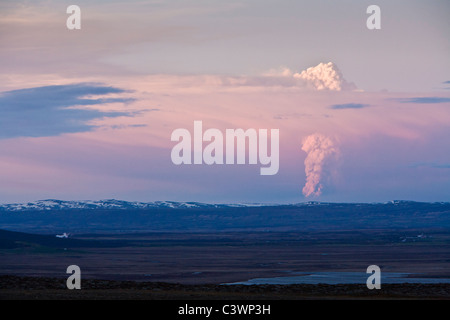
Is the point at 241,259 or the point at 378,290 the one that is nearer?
the point at 378,290

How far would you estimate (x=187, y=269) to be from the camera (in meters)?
97.2

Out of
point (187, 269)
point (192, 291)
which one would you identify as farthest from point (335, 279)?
point (192, 291)

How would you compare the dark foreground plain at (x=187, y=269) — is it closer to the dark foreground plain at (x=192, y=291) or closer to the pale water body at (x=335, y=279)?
the dark foreground plain at (x=192, y=291)

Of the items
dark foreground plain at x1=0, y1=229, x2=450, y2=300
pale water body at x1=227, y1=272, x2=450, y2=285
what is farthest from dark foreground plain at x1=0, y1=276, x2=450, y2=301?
pale water body at x1=227, y1=272, x2=450, y2=285

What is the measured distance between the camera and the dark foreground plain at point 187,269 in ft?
128

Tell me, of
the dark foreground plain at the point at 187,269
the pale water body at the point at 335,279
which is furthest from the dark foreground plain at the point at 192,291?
the pale water body at the point at 335,279

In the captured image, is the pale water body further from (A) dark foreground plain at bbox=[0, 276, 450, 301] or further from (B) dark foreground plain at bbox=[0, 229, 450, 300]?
(A) dark foreground plain at bbox=[0, 276, 450, 301]

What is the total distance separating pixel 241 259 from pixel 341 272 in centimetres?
3132

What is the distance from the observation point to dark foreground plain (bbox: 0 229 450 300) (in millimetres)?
39000

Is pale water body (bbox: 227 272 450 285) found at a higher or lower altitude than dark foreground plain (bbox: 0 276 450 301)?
lower

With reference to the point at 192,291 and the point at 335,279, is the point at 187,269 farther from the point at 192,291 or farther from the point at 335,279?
the point at 192,291
